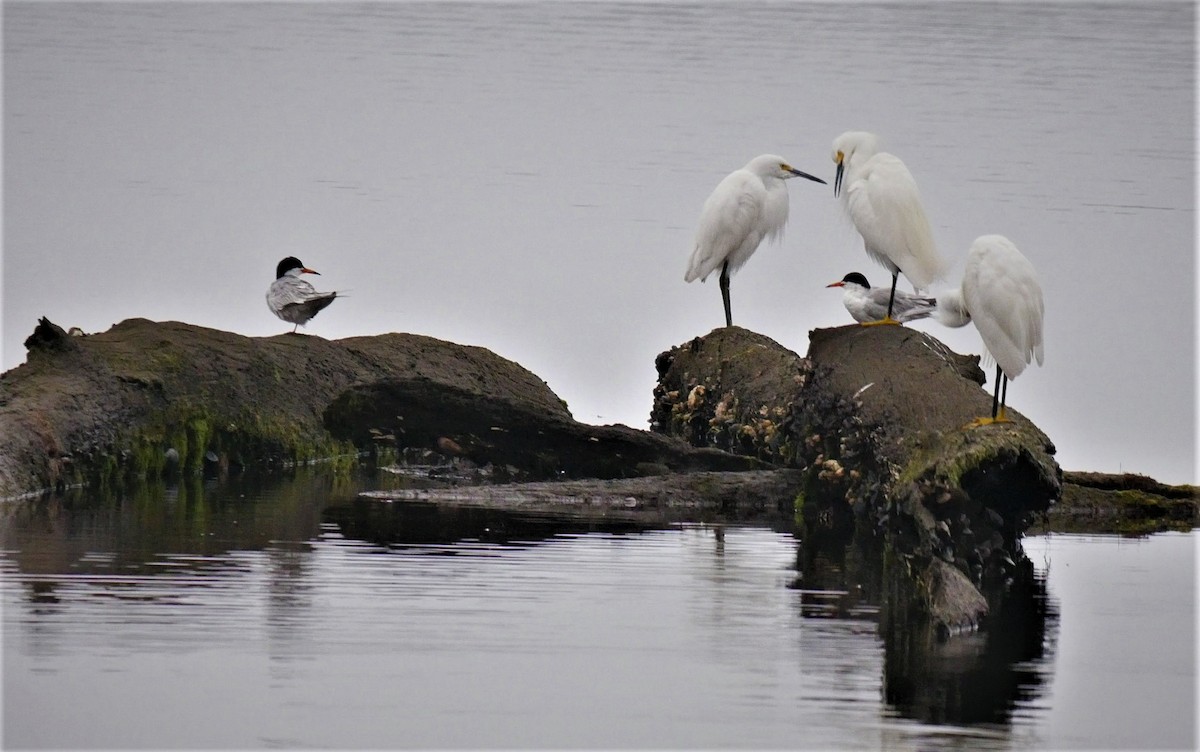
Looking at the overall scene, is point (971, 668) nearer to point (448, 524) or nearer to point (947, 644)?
point (947, 644)

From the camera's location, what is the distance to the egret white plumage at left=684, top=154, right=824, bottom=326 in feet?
54.1

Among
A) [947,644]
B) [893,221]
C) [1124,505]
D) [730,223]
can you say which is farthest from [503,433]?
[947,644]

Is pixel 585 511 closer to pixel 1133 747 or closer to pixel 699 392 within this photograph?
pixel 699 392

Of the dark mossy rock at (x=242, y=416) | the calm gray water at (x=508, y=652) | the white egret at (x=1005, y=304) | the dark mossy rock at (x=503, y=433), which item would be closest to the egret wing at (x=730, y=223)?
the dark mossy rock at (x=242, y=416)

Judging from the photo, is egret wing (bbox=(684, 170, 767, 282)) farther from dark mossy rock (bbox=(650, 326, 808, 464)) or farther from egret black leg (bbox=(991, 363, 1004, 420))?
egret black leg (bbox=(991, 363, 1004, 420))

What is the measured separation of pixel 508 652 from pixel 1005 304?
16.6ft

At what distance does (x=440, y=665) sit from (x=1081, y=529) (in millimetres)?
6601

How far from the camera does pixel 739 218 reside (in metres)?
16.5

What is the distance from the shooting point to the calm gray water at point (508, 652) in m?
6.14

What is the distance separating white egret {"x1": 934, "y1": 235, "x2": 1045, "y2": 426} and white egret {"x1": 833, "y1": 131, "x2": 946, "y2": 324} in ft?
3.82

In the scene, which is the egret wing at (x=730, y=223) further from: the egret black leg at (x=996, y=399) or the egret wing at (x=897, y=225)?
the egret black leg at (x=996, y=399)

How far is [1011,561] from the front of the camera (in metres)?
9.97

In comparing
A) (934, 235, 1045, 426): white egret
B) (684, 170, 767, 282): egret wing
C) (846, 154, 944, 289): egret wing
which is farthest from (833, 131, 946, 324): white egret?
(684, 170, 767, 282): egret wing

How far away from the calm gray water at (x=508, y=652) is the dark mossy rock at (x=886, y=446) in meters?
0.46
